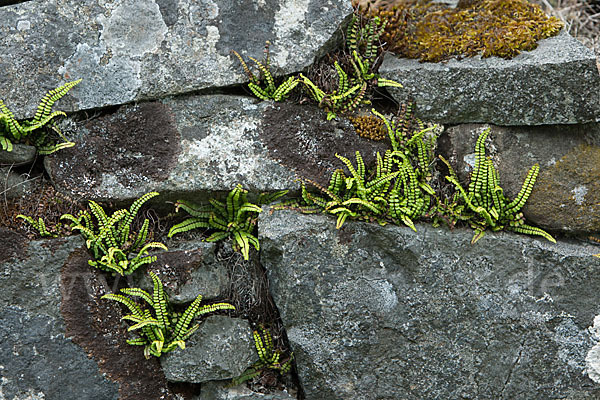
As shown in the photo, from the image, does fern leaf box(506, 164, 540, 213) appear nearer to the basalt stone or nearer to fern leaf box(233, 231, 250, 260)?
fern leaf box(233, 231, 250, 260)

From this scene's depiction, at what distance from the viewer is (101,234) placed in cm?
457

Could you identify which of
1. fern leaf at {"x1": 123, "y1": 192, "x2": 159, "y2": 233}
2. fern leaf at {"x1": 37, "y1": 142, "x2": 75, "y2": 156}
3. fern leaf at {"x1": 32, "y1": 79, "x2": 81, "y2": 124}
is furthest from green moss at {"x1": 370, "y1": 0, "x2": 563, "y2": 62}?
fern leaf at {"x1": 37, "y1": 142, "x2": 75, "y2": 156}

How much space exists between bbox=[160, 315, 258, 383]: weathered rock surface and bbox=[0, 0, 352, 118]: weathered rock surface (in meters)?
A: 2.36

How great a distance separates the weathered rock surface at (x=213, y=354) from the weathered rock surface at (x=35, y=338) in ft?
2.26

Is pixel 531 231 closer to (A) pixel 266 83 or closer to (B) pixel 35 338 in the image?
(A) pixel 266 83

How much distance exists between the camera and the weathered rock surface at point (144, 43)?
4.70 meters

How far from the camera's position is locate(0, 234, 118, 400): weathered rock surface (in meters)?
4.39

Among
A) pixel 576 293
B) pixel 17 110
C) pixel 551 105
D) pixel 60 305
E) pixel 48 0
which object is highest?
pixel 48 0

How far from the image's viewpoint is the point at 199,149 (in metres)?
4.80

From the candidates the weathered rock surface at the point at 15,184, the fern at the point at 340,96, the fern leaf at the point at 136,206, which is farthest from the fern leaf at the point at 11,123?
the fern at the point at 340,96

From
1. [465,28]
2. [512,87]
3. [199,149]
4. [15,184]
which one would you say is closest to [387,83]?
[465,28]

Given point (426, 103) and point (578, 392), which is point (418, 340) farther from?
point (426, 103)

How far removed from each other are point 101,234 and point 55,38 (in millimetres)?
1973

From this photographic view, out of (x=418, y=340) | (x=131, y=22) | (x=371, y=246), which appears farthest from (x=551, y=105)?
(x=131, y=22)
